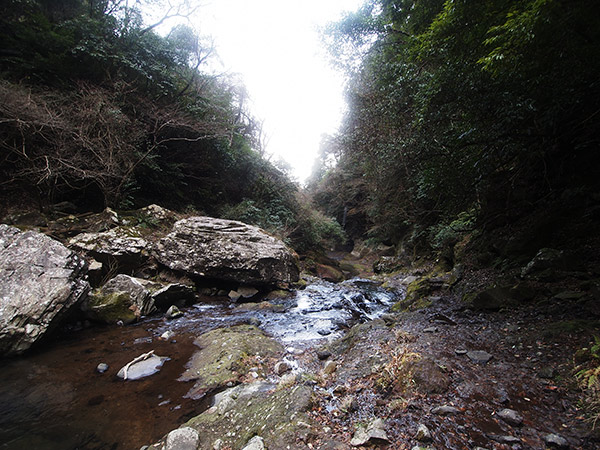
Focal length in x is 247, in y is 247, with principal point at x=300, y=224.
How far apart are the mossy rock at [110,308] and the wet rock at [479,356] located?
19.7ft

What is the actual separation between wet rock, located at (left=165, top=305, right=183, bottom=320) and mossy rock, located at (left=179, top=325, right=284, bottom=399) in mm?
1355

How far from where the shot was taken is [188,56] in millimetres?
12531

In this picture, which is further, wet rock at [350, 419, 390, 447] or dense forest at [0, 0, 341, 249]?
dense forest at [0, 0, 341, 249]

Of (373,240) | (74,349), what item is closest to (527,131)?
(74,349)

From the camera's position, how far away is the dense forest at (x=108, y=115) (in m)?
7.06

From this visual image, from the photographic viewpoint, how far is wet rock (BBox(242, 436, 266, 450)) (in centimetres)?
192

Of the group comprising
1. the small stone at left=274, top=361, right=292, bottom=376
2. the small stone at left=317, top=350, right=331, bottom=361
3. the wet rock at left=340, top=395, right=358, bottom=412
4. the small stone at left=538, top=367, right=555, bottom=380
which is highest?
the small stone at left=538, top=367, right=555, bottom=380

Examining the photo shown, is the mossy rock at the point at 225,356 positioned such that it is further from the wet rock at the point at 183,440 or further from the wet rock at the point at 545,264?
the wet rock at the point at 545,264

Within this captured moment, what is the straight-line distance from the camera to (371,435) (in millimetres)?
1807

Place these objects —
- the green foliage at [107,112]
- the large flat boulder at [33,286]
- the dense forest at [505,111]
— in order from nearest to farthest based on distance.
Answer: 1. the dense forest at [505,111]
2. the large flat boulder at [33,286]
3. the green foliage at [107,112]

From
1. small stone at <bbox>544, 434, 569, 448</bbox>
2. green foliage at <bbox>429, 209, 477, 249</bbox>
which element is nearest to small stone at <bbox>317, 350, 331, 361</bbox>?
small stone at <bbox>544, 434, 569, 448</bbox>

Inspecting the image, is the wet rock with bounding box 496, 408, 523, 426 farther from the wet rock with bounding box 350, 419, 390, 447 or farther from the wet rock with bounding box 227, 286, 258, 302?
the wet rock with bounding box 227, 286, 258, 302

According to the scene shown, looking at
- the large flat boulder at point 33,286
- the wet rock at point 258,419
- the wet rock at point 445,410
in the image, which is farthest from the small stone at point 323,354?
the large flat boulder at point 33,286

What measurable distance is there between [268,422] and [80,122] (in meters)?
9.85
